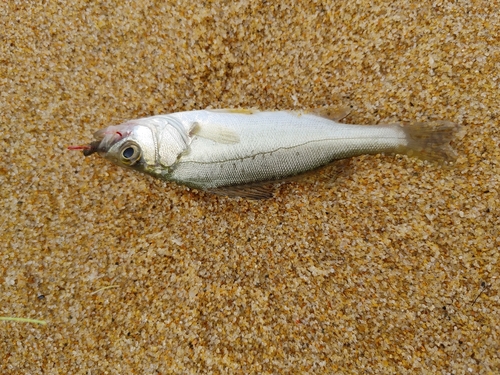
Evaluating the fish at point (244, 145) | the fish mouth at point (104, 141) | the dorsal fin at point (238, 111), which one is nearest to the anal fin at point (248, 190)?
the fish at point (244, 145)

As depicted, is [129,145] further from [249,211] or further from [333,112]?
[333,112]

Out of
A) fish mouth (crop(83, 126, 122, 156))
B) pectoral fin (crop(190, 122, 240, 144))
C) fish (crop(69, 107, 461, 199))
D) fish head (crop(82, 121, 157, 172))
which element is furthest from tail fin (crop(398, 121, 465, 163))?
fish mouth (crop(83, 126, 122, 156))

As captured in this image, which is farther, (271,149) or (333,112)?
(333,112)

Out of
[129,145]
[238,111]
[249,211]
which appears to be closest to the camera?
[129,145]

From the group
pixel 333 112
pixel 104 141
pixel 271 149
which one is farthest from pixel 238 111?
pixel 104 141

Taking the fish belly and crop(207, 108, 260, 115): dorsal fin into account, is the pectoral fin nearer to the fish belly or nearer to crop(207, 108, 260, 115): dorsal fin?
the fish belly

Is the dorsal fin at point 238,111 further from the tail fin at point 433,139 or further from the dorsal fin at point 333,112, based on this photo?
the tail fin at point 433,139
